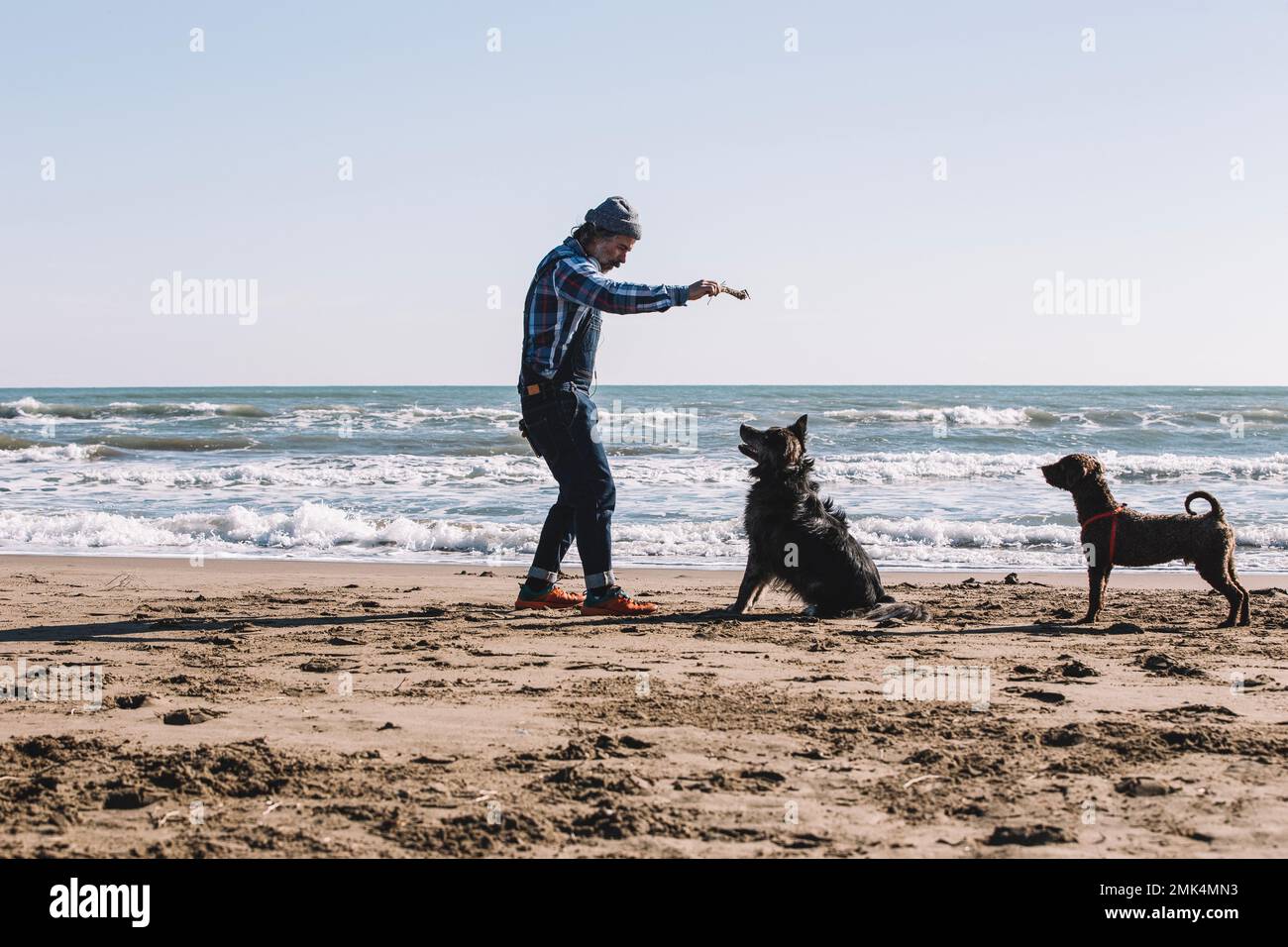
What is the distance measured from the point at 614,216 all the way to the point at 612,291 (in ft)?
1.90

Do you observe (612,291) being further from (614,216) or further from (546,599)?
(546,599)

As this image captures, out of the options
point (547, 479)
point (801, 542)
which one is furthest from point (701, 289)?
point (547, 479)

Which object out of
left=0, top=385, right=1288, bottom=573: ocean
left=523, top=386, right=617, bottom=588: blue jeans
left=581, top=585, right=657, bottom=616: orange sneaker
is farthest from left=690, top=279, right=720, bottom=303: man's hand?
left=0, top=385, right=1288, bottom=573: ocean

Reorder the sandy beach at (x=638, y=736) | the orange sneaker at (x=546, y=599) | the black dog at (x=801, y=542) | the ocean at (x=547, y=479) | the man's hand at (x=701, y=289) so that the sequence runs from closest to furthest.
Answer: the sandy beach at (x=638, y=736), the man's hand at (x=701, y=289), the black dog at (x=801, y=542), the orange sneaker at (x=546, y=599), the ocean at (x=547, y=479)

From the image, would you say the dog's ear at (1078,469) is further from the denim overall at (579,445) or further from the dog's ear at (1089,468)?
the denim overall at (579,445)

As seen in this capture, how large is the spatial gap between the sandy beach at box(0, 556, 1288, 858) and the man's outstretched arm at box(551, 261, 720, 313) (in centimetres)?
167

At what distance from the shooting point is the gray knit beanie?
6.23m

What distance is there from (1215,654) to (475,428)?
24.1 meters

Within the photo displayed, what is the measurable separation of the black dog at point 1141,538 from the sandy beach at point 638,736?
0.83 feet

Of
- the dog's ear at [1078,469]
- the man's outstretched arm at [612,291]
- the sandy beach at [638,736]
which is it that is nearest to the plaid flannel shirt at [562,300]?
the man's outstretched arm at [612,291]

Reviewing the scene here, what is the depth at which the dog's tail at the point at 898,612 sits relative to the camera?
6.57m

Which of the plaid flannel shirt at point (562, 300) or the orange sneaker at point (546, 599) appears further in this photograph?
the orange sneaker at point (546, 599)

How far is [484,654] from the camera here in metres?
5.56
